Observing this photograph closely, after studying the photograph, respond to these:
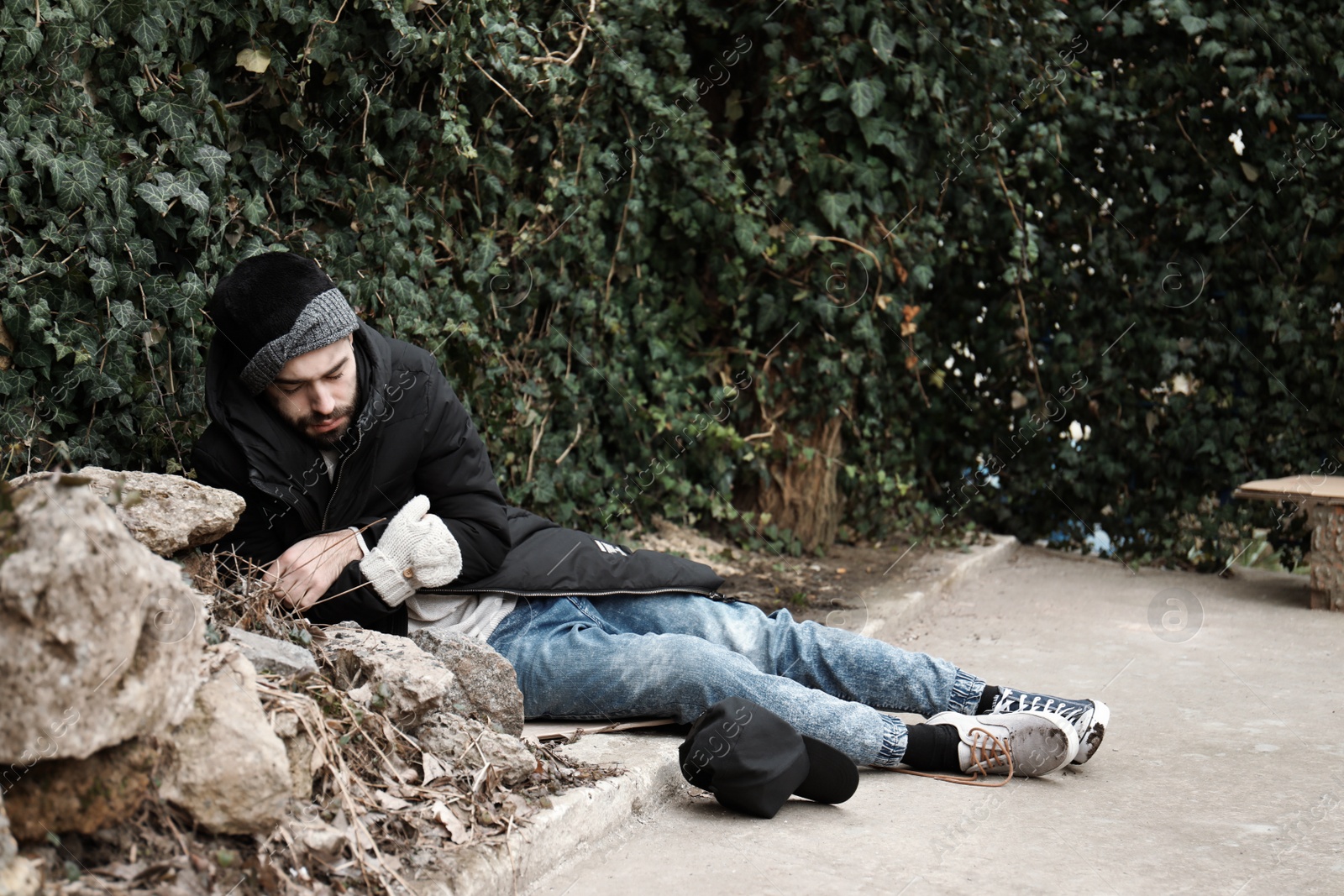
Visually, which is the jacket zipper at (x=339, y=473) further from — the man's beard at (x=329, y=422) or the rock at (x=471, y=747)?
the rock at (x=471, y=747)

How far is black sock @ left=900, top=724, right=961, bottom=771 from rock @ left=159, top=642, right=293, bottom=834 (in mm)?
1778

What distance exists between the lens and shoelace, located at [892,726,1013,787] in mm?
3305

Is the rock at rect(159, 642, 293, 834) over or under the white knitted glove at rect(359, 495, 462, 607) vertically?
under

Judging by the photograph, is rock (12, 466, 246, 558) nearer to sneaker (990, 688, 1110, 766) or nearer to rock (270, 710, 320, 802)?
rock (270, 710, 320, 802)

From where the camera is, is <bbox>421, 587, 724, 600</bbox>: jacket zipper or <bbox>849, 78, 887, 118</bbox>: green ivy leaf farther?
Result: <bbox>849, 78, 887, 118</bbox>: green ivy leaf

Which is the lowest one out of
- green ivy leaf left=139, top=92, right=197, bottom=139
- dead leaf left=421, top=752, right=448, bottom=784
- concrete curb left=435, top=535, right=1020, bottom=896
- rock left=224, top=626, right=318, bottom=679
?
concrete curb left=435, top=535, right=1020, bottom=896

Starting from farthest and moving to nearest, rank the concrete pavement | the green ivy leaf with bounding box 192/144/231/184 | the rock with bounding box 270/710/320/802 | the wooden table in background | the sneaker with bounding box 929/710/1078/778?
the wooden table in background < the green ivy leaf with bounding box 192/144/231/184 < the sneaker with bounding box 929/710/1078/778 < the concrete pavement < the rock with bounding box 270/710/320/802

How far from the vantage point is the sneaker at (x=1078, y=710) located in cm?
338

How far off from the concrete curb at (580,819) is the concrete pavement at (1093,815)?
0.01 meters

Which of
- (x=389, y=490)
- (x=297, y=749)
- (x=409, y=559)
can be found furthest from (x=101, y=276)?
(x=297, y=749)

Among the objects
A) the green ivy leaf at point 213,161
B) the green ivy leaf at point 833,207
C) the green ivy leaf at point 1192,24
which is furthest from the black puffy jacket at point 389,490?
the green ivy leaf at point 1192,24

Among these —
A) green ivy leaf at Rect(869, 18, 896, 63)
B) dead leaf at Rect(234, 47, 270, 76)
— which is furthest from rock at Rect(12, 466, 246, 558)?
green ivy leaf at Rect(869, 18, 896, 63)

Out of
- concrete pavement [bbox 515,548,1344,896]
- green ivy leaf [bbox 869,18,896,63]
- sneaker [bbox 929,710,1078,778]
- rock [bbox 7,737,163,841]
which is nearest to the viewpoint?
rock [bbox 7,737,163,841]

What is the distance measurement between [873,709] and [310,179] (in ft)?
8.24
